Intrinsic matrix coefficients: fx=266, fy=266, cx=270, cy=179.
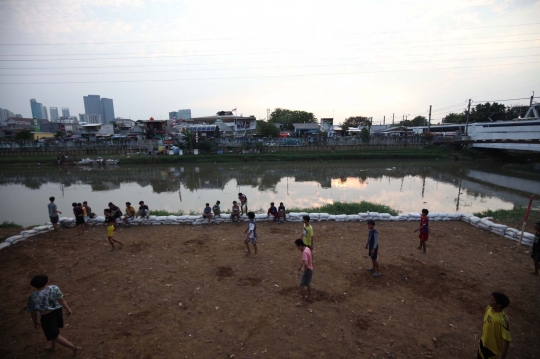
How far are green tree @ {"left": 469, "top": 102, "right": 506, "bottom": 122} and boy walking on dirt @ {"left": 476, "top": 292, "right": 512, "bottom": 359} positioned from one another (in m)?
57.7

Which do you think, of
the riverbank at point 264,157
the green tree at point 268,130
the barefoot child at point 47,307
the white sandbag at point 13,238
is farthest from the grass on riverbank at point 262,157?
the barefoot child at point 47,307

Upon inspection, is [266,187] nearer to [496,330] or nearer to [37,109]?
[496,330]

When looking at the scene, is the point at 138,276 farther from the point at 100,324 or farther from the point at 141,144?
the point at 141,144

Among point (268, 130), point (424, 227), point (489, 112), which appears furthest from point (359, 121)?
point (424, 227)

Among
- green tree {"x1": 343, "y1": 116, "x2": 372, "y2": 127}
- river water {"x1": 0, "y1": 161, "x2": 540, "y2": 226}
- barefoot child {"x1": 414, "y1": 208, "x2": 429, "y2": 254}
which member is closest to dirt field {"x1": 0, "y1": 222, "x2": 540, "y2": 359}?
barefoot child {"x1": 414, "y1": 208, "x2": 429, "y2": 254}

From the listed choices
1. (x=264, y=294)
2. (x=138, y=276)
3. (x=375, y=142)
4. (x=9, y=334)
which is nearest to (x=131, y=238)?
(x=138, y=276)

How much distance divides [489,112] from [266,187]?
163ft

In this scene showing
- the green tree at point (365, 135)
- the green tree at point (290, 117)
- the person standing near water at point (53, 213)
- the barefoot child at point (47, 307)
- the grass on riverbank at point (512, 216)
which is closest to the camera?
Result: the barefoot child at point (47, 307)

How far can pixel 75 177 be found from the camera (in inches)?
1082

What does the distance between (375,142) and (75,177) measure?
4142 centimetres

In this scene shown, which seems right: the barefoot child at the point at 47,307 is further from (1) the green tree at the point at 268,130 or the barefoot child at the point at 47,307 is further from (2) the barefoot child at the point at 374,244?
(1) the green tree at the point at 268,130

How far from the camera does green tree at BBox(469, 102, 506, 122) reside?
47.4 meters

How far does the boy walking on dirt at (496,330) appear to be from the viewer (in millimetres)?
3210

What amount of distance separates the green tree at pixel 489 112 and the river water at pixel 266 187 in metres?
21.0
